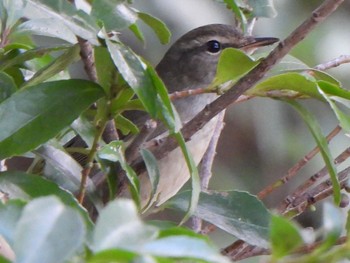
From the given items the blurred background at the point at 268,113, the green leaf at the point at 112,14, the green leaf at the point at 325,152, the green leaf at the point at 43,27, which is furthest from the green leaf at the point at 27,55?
the blurred background at the point at 268,113

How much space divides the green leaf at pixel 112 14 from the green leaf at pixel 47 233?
701 mm

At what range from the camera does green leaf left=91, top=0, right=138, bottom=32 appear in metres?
1.51

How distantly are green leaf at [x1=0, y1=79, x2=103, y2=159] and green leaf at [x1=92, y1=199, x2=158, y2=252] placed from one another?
2.25 ft

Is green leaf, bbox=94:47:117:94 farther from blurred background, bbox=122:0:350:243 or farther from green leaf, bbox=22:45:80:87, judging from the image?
blurred background, bbox=122:0:350:243

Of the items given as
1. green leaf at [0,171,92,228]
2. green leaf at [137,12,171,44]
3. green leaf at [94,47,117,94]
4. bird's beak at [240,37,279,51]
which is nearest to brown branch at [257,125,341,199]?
green leaf at [137,12,171,44]

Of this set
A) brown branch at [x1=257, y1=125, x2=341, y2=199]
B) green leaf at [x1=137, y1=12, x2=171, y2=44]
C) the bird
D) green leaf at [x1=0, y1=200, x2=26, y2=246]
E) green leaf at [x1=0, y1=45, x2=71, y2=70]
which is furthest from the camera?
the bird

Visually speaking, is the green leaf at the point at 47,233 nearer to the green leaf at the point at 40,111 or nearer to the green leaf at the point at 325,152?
the green leaf at the point at 40,111

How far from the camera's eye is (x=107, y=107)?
162 centimetres

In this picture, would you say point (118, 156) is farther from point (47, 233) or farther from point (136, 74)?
point (47, 233)

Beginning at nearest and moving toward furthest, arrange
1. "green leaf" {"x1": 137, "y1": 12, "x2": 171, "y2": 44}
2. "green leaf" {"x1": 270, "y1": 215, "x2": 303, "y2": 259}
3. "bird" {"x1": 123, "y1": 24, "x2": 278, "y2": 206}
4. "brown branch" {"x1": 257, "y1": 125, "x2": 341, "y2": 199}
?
"green leaf" {"x1": 270, "y1": 215, "x2": 303, "y2": 259} → "green leaf" {"x1": 137, "y1": 12, "x2": 171, "y2": 44} → "brown branch" {"x1": 257, "y1": 125, "x2": 341, "y2": 199} → "bird" {"x1": 123, "y1": 24, "x2": 278, "y2": 206}

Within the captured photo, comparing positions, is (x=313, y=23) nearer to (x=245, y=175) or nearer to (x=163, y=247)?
(x=163, y=247)

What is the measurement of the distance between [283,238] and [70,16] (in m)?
0.71

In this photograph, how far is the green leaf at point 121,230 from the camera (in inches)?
31.3

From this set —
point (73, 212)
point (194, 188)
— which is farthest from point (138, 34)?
point (73, 212)
